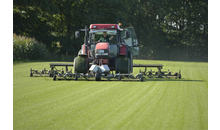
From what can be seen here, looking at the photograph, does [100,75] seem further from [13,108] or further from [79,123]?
[79,123]

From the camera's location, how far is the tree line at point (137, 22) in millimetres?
36909

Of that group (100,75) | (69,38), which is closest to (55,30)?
(69,38)

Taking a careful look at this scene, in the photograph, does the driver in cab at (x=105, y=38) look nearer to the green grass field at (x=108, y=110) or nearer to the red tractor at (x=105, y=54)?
the red tractor at (x=105, y=54)

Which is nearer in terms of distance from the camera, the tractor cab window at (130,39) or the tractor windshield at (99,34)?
the tractor windshield at (99,34)

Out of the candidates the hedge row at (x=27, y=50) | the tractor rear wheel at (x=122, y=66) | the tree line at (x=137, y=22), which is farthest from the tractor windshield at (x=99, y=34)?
the tree line at (x=137, y=22)

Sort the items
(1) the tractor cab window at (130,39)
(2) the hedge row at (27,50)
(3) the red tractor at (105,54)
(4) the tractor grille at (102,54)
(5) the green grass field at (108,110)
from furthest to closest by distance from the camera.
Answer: (2) the hedge row at (27,50), (1) the tractor cab window at (130,39), (4) the tractor grille at (102,54), (3) the red tractor at (105,54), (5) the green grass field at (108,110)

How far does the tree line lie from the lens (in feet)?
121

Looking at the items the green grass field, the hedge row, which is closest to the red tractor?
the green grass field

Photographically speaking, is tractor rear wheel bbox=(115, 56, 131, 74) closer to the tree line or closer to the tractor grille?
the tractor grille

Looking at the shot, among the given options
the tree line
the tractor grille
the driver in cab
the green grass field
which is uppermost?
the tree line

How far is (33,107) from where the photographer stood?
6.16 metres

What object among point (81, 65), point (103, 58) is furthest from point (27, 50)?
point (103, 58)

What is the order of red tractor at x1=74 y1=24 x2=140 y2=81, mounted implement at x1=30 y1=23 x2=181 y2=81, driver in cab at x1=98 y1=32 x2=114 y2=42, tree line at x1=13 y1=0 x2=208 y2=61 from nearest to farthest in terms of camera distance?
mounted implement at x1=30 y1=23 x2=181 y2=81 → red tractor at x1=74 y1=24 x2=140 y2=81 → driver in cab at x1=98 y1=32 x2=114 y2=42 → tree line at x1=13 y1=0 x2=208 y2=61

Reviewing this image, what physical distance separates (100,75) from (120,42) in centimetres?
316
